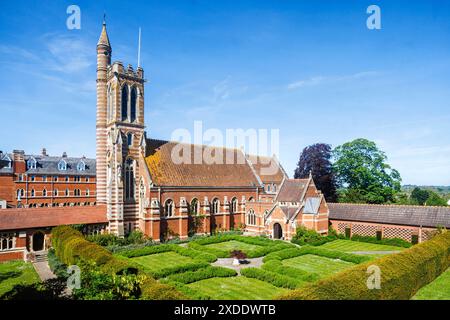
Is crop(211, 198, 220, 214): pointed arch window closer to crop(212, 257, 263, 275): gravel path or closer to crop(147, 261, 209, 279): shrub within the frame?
crop(212, 257, 263, 275): gravel path

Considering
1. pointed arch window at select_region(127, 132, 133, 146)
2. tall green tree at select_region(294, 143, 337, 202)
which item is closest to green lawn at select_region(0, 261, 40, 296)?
pointed arch window at select_region(127, 132, 133, 146)

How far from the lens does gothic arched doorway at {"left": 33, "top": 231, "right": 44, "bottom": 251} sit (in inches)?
1352

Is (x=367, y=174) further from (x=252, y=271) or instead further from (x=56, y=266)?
(x=56, y=266)

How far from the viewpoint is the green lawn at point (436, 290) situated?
20953 mm

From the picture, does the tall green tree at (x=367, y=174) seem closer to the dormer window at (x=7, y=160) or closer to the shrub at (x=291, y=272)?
the shrub at (x=291, y=272)

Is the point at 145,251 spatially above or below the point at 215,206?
below

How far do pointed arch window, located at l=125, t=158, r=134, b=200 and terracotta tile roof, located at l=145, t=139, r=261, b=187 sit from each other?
2277 millimetres

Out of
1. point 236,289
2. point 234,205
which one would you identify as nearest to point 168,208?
point 234,205

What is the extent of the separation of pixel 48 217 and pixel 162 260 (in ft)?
49.8

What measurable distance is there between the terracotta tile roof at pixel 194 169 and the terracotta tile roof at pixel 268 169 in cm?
264

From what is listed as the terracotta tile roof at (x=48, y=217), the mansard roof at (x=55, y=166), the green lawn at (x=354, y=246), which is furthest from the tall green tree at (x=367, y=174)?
the mansard roof at (x=55, y=166)

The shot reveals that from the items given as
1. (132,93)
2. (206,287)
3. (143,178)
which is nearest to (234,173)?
(143,178)

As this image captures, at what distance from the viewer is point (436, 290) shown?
2231 centimetres

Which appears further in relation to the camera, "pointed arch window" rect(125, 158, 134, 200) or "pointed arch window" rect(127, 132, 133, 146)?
"pointed arch window" rect(127, 132, 133, 146)
